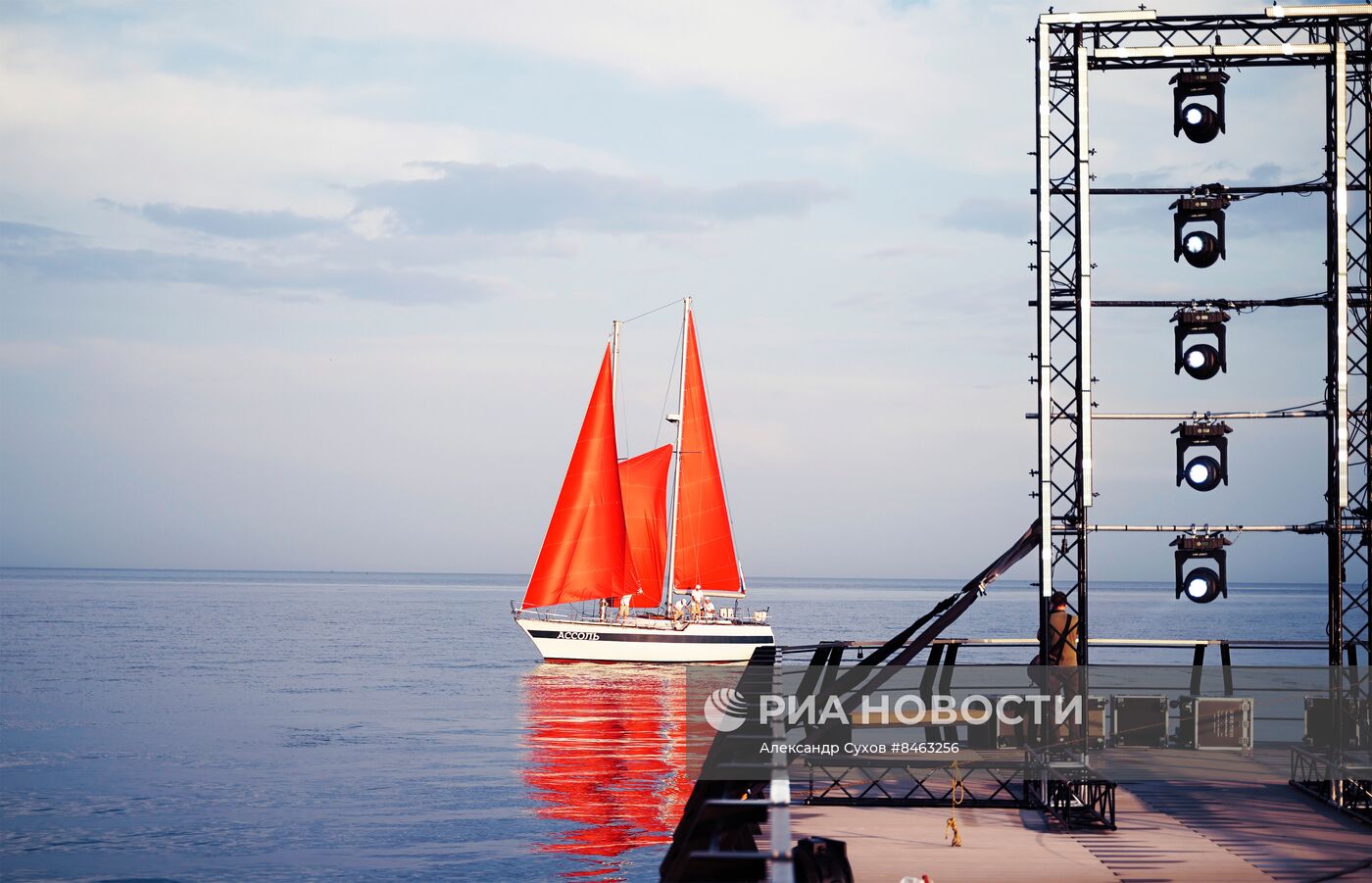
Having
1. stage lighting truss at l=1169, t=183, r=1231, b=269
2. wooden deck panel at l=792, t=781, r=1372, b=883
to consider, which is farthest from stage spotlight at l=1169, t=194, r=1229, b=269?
wooden deck panel at l=792, t=781, r=1372, b=883

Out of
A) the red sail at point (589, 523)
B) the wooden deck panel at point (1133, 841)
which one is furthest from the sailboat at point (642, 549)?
the wooden deck panel at point (1133, 841)

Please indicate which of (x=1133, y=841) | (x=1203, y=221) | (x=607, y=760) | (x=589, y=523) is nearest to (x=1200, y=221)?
(x=1203, y=221)

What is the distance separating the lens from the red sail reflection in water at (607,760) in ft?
94.6

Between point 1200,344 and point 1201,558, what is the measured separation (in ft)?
10.3

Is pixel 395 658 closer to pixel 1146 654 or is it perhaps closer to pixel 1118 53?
pixel 1146 654

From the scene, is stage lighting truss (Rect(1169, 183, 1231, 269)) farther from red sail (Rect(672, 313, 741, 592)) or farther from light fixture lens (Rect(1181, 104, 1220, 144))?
red sail (Rect(672, 313, 741, 592))

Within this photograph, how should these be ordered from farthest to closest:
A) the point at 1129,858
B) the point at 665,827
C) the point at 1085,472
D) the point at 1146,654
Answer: the point at 1146,654
the point at 665,827
the point at 1085,472
the point at 1129,858

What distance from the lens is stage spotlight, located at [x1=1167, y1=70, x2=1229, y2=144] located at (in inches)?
825

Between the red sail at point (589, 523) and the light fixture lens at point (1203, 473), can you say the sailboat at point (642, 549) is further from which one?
the light fixture lens at point (1203, 473)

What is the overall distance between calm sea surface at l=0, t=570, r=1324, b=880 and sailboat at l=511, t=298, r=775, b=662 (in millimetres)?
2240

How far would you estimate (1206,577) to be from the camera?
20.5 m

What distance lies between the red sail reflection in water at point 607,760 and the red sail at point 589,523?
4.77 meters

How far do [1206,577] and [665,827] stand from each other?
13888 mm

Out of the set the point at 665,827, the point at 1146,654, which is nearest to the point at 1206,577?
the point at 665,827
